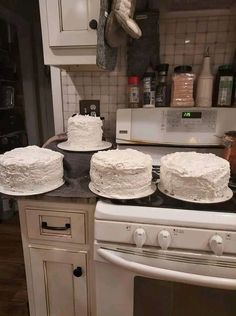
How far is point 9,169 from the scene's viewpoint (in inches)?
29.4

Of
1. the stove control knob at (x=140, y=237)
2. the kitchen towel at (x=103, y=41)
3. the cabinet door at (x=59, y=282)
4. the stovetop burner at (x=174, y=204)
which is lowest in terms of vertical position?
the cabinet door at (x=59, y=282)

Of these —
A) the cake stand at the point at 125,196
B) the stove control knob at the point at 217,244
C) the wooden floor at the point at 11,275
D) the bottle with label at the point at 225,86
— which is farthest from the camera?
the wooden floor at the point at 11,275

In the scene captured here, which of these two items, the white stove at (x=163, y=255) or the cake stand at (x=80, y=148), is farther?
the cake stand at (x=80, y=148)

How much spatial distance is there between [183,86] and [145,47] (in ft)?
0.87

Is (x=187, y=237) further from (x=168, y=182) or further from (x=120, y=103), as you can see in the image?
(x=120, y=103)

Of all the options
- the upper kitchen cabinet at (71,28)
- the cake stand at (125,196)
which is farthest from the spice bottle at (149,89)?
the cake stand at (125,196)

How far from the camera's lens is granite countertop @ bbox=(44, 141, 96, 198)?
0.76 meters

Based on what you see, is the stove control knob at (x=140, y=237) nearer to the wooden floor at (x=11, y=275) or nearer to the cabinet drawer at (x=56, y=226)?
the cabinet drawer at (x=56, y=226)

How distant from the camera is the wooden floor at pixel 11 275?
1271 millimetres

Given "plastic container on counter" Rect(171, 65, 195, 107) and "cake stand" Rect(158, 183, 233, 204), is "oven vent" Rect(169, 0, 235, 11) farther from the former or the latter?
"cake stand" Rect(158, 183, 233, 204)

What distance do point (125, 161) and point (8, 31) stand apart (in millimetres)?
A: 1972

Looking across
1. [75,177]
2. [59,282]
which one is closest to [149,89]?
[75,177]

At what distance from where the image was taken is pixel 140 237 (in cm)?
64

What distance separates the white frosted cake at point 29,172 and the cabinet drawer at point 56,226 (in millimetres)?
105
